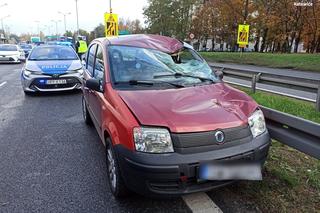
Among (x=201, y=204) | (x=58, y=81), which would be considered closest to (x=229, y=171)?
(x=201, y=204)

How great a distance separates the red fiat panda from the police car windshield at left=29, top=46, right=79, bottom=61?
7260 millimetres

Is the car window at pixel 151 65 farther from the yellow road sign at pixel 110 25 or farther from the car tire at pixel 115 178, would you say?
the yellow road sign at pixel 110 25

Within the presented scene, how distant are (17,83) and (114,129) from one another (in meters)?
11.2

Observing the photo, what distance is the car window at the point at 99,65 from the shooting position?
444 cm

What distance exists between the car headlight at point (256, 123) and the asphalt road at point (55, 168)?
1.05m

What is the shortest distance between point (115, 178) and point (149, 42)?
2.25 m

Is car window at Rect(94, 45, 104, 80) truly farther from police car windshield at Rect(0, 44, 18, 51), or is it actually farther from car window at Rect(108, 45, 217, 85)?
police car windshield at Rect(0, 44, 18, 51)

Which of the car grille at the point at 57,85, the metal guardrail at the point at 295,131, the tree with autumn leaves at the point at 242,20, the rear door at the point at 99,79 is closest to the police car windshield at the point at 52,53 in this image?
the car grille at the point at 57,85

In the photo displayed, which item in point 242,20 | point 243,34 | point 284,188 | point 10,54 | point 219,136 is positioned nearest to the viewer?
point 219,136

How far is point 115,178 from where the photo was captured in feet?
11.1

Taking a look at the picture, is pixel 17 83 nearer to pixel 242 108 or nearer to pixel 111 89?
pixel 111 89

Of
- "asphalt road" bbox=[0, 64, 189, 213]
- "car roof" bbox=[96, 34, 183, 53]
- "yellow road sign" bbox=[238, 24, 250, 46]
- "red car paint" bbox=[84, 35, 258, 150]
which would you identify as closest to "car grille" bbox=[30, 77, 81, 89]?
"asphalt road" bbox=[0, 64, 189, 213]

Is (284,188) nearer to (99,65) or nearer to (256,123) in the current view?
(256,123)

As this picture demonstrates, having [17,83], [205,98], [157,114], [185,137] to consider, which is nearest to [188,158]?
[185,137]
